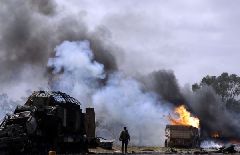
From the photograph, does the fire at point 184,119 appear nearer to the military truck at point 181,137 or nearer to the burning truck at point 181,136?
the burning truck at point 181,136

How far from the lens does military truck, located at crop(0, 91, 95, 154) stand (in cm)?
2512

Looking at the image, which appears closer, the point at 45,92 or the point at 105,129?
the point at 45,92

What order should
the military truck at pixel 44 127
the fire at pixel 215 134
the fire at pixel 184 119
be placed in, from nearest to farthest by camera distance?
the military truck at pixel 44 127, the fire at pixel 184 119, the fire at pixel 215 134

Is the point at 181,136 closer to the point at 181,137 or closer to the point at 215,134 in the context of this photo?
the point at 181,137

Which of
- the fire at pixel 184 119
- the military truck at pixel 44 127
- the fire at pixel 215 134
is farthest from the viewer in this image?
the fire at pixel 215 134

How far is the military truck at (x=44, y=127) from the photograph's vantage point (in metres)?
25.1

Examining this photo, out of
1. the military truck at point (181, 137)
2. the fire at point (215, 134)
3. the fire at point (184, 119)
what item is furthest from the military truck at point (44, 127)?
the fire at point (215, 134)

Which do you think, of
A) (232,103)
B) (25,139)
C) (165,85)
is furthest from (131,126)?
(232,103)

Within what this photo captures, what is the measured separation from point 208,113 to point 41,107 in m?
40.7

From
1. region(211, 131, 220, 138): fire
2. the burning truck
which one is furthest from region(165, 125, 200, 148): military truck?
region(211, 131, 220, 138): fire

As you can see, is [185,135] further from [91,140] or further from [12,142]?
[12,142]

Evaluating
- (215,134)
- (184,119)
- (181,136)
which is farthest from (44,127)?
(215,134)

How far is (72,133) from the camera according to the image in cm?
2991

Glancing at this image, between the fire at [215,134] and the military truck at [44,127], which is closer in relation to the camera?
the military truck at [44,127]
